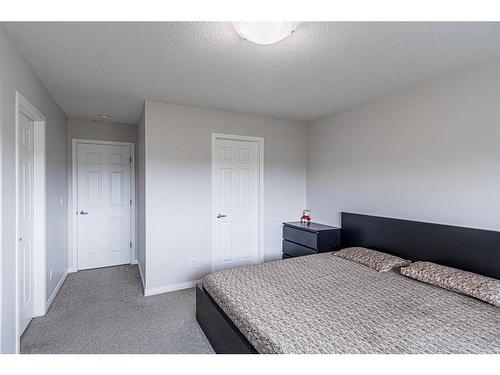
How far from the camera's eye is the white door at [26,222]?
6.93ft

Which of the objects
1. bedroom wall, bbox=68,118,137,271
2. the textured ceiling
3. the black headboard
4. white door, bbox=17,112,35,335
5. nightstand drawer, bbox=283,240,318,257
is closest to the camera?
the textured ceiling

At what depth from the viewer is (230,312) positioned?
1704 mm

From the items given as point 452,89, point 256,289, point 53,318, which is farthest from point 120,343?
point 452,89

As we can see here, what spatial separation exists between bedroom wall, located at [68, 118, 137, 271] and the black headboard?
11.6 ft

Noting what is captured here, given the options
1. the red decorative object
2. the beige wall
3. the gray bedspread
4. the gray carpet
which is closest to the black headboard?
the gray bedspread

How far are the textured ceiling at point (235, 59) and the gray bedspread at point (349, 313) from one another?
179 centimetres

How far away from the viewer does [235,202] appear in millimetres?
3623

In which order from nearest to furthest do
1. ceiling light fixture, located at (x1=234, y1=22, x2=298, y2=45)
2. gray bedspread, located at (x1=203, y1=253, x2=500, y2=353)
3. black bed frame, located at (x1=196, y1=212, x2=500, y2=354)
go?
gray bedspread, located at (x1=203, y1=253, x2=500, y2=353), ceiling light fixture, located at (x1=234, y1=22, x2=298, y2=45), black bed frame, located at (x1=196, y1=212, x2=500, y2=354)

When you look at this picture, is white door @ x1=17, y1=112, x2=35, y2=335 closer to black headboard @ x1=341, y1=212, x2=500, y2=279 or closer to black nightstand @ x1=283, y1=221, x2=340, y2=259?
black nightstand @ x1=283, y1=221, x2=340, y2=259

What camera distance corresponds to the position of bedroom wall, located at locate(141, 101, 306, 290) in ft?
9.98

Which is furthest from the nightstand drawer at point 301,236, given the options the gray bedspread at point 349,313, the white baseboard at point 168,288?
the white baseboard at point 168,288

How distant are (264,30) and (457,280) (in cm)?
222

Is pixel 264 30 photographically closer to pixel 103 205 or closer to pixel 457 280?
pixel 457 280

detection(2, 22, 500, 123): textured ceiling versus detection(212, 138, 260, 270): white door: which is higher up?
detection(2, 22, 500, 123): textured ceiling
